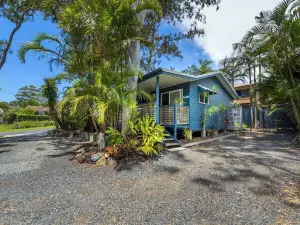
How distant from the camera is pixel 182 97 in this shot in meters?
10.5

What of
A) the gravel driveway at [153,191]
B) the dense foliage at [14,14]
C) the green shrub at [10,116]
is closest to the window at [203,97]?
the gravel driveway at [153,191]

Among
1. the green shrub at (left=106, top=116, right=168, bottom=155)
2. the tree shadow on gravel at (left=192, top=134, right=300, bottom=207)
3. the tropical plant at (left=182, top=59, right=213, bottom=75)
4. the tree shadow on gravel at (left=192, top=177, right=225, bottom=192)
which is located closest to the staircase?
the green shrub at (left=106, top=116, right=168, bottom=155)

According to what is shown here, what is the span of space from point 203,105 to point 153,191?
8.60 metres

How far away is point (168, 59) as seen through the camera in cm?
1647

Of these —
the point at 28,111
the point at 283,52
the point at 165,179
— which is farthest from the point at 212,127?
the point at 28,111

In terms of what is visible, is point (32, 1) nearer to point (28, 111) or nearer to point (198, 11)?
point (198, 11)

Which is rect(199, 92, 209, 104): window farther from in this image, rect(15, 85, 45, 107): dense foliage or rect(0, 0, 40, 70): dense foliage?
rect(15, 85, 45, 107): dense foliage

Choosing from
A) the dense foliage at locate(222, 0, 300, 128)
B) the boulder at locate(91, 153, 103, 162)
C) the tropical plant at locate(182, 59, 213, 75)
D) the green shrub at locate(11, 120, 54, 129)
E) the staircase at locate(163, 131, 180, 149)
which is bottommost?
the boulder at locate(91, 153, 103, 162)

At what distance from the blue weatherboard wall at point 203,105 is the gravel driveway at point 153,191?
455cm

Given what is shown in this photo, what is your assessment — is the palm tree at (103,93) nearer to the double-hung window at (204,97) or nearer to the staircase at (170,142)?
the staircase at (170,142)

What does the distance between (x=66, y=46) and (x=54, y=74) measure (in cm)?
164

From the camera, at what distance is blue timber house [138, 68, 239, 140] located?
8.70 metres

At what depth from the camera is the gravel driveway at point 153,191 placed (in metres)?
2.78

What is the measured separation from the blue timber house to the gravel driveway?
11.0ft
